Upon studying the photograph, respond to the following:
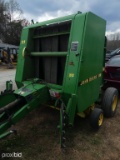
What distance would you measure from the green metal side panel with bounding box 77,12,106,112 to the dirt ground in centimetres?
55

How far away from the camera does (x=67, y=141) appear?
3463mm

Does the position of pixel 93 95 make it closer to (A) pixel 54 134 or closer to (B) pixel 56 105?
(B) pixel 56 105

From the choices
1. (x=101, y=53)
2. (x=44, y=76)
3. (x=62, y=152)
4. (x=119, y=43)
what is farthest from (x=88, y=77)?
(x=119, y=43)

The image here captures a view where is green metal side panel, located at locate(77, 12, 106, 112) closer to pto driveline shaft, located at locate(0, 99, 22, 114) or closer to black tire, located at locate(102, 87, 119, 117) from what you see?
black tire, located at locate(102, 87, 119, 117)

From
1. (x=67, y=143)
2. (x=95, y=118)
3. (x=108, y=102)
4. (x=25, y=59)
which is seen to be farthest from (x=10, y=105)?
(x=108, y=102)

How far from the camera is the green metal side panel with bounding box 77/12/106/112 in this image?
133 inches

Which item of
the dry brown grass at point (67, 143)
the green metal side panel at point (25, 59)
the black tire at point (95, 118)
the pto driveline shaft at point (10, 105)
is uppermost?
the green metal side panel at point (25, 59)

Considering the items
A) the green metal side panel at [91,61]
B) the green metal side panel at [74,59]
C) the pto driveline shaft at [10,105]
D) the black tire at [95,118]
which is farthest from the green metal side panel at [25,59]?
the black tire at [95,118]

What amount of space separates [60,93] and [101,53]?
1335mm

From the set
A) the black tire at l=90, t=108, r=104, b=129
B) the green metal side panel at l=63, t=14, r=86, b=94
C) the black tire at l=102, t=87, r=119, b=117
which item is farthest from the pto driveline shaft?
the black tire at l=102, t=87, r=119, b=117

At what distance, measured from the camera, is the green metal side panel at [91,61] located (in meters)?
3.38

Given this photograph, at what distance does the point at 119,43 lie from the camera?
29.7m

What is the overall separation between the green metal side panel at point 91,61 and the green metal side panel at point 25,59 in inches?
56.1

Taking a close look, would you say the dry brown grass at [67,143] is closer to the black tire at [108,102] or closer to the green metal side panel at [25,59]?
the black tire at [108,102]
